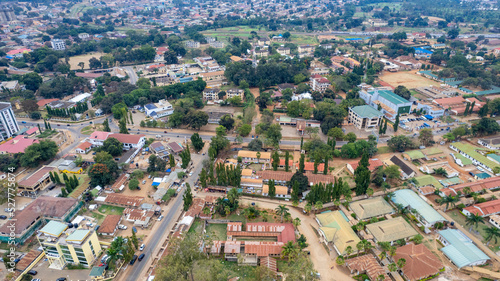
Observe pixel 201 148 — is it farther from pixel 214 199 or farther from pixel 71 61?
pixel 71 61

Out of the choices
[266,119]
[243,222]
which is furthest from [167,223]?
[266,119]

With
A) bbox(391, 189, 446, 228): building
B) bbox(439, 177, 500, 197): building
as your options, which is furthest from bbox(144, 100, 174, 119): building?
bbox(439, 177, 500, 197): building

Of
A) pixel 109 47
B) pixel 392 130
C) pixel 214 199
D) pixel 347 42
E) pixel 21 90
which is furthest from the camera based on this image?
pixel 347 42

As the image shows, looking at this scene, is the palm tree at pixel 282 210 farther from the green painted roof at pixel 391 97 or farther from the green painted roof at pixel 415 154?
the green painted roof at pixel 391 97

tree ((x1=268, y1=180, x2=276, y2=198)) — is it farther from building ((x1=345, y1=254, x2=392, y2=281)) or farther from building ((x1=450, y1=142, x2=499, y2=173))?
building ((x1=450, y1=142, x2=499, y2=173))

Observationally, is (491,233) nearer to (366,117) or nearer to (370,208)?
(370,208)

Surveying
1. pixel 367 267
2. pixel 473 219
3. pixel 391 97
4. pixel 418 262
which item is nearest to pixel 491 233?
pixel 473 219
